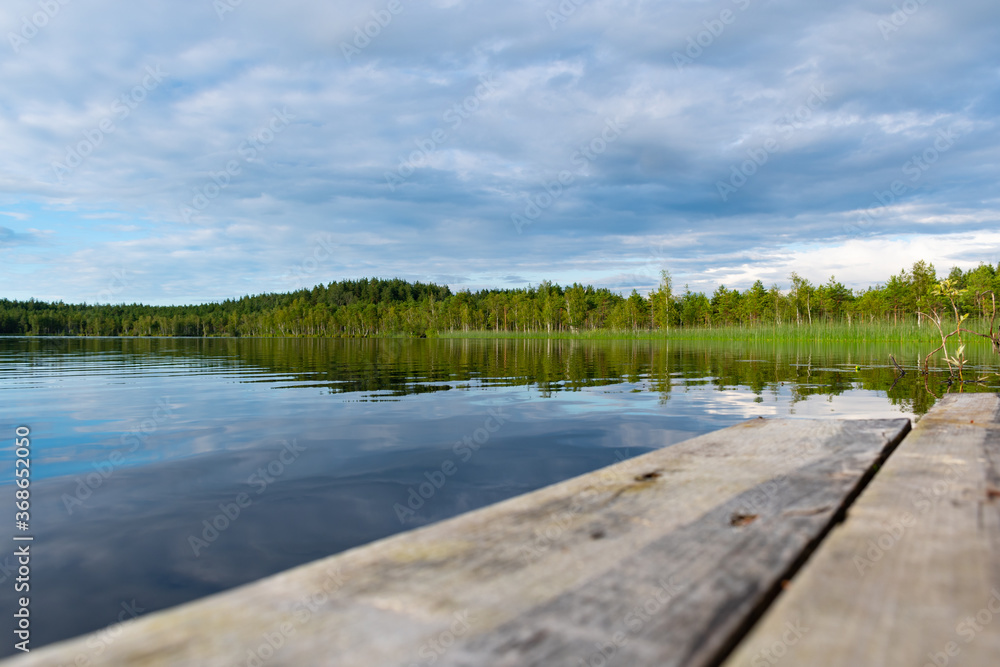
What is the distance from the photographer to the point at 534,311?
330 ft

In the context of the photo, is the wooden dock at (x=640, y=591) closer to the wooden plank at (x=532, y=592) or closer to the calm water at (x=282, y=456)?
the wooden plank at (x=532, y=592)

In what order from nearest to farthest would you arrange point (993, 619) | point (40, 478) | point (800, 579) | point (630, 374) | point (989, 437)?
1. point (993, 619)
2. point (800, 579)
3. point (989, 437)
4. point (40, 478)
5. point (630, 374)

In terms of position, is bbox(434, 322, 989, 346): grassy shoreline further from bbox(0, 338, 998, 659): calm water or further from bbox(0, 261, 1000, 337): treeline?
bbox(0, 338, 998, 659): calm water

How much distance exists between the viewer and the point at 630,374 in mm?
16656

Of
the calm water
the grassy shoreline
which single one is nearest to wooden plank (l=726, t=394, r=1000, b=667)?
the calm water

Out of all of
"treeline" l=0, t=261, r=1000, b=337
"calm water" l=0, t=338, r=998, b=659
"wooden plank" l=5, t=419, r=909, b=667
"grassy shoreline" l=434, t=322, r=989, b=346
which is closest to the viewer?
"wooden plank" l=5, t=419, r=909, b=667

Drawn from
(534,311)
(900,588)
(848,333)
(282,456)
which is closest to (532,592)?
(900,588)

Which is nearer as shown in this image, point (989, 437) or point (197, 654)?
point (197, 654)

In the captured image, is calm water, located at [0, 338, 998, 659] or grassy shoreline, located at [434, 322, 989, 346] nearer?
calm water, located at [0, 338, 998, 659]

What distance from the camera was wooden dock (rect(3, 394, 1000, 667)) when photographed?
42.4 inches

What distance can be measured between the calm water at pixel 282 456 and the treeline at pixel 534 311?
6.21m

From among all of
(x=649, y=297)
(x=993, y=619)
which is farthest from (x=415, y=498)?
(x=649, y=297)

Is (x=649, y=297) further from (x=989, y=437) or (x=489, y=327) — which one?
(x=989, y=437)

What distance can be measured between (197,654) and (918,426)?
4.26 m
